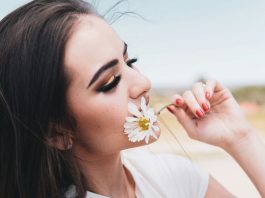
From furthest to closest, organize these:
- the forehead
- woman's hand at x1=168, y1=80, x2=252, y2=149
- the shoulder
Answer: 1. the shoulder
2. woman's hand at x1=168, y1=80, x2=252, y2=149
3. the forehead

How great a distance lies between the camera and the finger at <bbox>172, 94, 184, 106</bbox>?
1.65 metres

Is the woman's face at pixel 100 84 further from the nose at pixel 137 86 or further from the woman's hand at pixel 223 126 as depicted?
the woman's hand at pixel 223 126

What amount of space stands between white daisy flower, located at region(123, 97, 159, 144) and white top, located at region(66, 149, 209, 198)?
0.35 meters

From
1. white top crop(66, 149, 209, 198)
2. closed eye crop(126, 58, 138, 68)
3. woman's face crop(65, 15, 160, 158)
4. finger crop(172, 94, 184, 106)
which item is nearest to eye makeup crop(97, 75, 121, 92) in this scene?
woman's face crop(65, 15, 160, 158)

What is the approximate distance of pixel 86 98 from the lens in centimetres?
149

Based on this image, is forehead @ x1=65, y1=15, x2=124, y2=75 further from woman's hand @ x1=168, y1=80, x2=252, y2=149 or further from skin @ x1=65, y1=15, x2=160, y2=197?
woman's hand @ x1=168, y1=80, x2=252, y2=149

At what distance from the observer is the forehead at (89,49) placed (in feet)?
4.71

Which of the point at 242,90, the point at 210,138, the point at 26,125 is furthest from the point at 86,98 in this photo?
the point at 242,90

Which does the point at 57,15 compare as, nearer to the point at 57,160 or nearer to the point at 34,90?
the point at 34,90

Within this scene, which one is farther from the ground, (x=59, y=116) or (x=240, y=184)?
(x=59, y=116)

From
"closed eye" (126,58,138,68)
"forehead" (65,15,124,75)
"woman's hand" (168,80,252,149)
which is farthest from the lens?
"woman's hand" (168,80,252,149)

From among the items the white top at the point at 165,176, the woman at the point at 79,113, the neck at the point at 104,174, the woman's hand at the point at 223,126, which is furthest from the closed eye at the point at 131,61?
the white top at the point at 165,176

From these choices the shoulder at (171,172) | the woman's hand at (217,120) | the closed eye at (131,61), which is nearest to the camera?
the closed eye at (131,61)

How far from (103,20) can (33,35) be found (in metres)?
0.26
